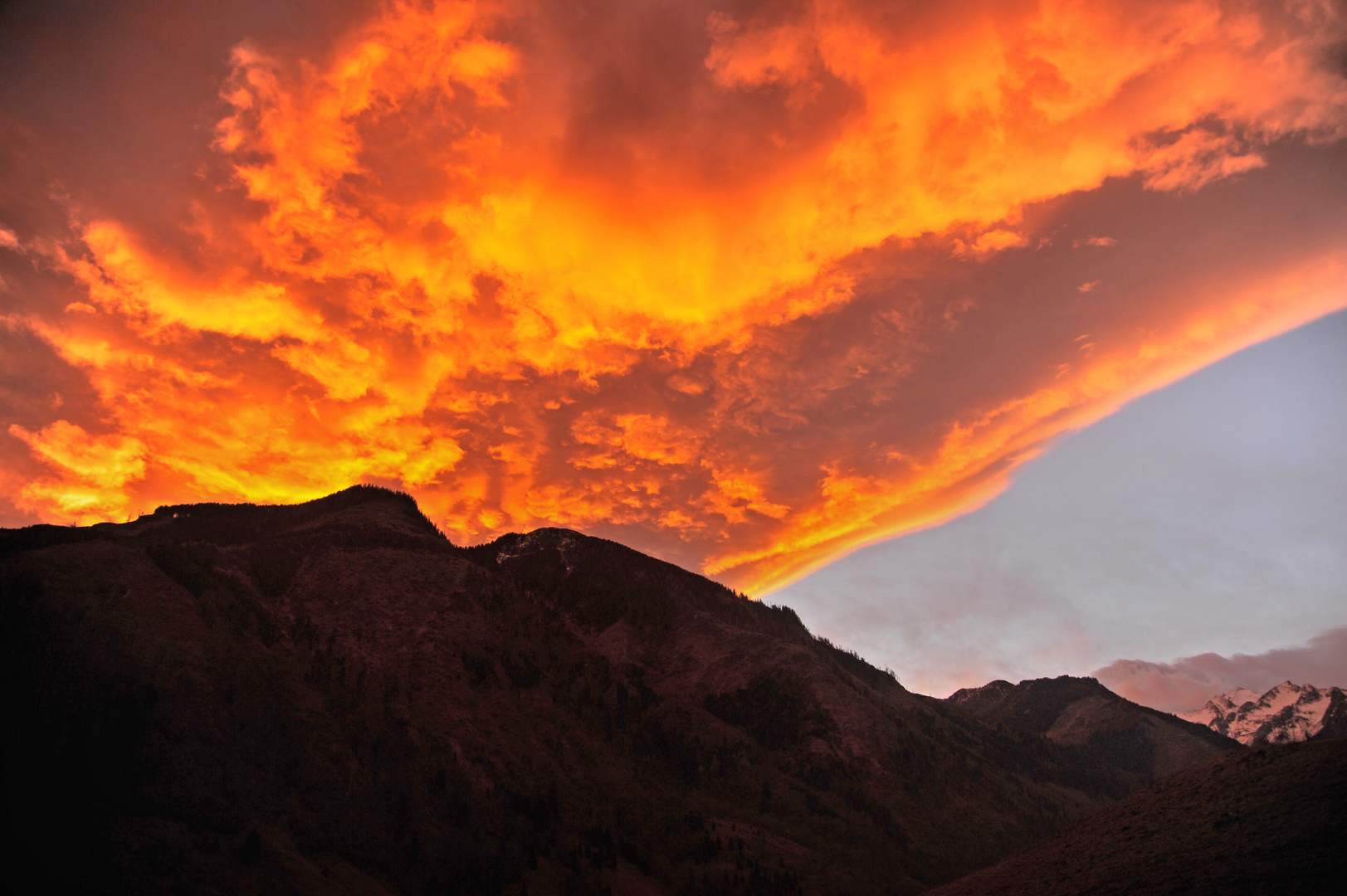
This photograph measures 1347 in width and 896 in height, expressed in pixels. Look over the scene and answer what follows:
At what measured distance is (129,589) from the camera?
46031mm

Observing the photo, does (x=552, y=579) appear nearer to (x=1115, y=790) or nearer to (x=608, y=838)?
(x=608, y=838)

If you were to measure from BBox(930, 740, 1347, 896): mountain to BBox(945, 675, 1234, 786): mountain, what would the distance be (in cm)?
10833

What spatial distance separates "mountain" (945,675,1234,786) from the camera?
434 feet

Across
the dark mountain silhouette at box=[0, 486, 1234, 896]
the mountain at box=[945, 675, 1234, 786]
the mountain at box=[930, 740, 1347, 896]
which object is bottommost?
the mountain at box=[945, 675, 1234, 786]

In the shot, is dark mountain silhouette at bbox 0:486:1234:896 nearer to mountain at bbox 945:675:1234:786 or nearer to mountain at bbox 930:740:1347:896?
mountain at bbox 930:740:1347:896

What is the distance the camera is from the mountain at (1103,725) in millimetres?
132375

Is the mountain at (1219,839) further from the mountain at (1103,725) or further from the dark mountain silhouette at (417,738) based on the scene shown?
the mountain at (1103,725)

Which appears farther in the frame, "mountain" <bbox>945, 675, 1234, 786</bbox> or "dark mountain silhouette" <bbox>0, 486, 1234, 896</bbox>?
"mountain" <bbox>945, 675, 1234, 786</bbox>

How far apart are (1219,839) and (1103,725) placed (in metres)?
157

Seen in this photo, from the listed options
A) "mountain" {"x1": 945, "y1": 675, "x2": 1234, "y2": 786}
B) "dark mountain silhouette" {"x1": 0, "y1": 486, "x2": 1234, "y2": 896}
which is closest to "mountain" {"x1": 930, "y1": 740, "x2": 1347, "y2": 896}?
"dark mountain silhouette" {"x1": 0, "y1": 486, "x2": 1234, "y2": 896}

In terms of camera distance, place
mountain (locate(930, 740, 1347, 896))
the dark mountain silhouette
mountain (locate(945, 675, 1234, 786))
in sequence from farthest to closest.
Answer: mountain (locate(945, 675, 1234, 786)) < the dark mountain silhouette < mountain (locate(930, 740, 1347, 896))

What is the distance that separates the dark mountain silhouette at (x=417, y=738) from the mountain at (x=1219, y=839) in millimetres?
23578

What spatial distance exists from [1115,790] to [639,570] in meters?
93.3

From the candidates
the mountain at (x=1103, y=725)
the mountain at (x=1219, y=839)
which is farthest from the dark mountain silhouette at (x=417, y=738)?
the mountain at (x=1103, y=725)
